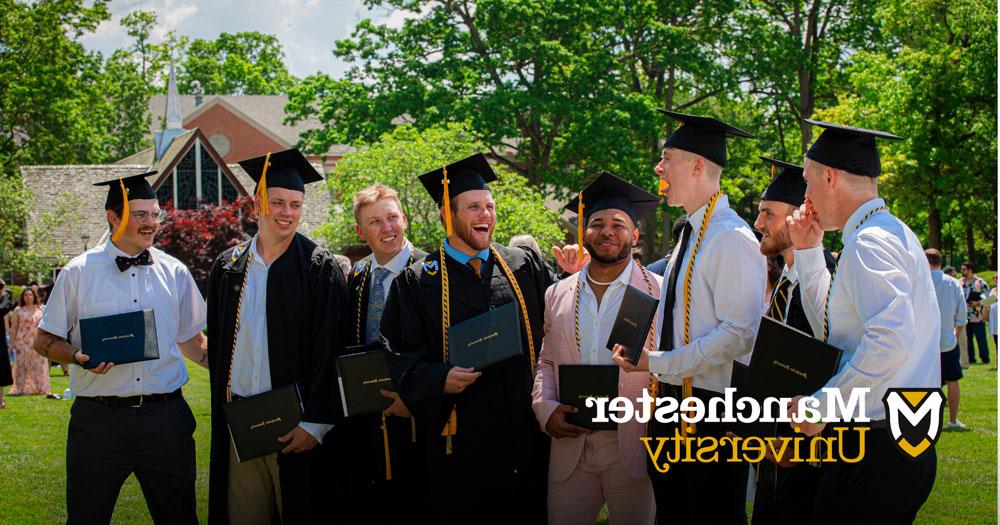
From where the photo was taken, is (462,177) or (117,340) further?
(462,177)

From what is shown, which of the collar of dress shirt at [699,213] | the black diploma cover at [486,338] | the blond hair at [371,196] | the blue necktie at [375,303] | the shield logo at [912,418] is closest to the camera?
the shield logo at [912,418]

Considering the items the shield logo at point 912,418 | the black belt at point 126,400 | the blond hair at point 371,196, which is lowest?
the black belt at point 126,400

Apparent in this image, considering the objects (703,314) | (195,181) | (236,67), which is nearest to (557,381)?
(703,314)

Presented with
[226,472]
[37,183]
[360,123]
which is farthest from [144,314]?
[37,183]

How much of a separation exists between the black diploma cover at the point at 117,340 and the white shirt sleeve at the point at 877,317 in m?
3.50

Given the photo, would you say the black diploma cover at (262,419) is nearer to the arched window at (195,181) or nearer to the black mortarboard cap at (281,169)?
the black mortarboard cap at (281,169)

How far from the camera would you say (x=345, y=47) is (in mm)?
32250

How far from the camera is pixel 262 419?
4930 mm

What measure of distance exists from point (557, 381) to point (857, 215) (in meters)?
2.06

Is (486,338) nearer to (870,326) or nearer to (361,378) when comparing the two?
(361,378)

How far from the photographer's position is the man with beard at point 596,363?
4.96 metres

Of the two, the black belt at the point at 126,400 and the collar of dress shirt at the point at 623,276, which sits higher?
the collar of dress shirt at the point at 623,276

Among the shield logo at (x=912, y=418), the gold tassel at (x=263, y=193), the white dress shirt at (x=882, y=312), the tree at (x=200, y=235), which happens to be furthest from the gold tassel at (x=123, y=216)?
the tree at (x=200, y=235)

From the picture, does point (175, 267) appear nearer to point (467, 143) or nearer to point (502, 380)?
point (502, 380)
